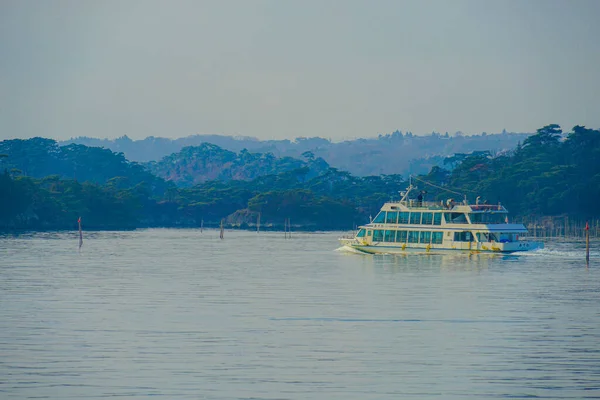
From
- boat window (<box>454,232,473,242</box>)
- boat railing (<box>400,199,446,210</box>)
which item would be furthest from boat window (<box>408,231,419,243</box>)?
boat window (<box>454,232,473,242</box>)

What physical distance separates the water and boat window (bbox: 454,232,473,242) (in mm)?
15383

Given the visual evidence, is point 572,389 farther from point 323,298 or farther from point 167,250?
point 167,250

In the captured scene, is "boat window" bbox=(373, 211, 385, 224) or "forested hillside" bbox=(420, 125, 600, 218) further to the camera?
"forested hillside" bbox=(420, 125, 600, 218)

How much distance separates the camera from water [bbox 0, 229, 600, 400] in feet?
99.5

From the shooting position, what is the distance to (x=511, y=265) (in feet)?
260

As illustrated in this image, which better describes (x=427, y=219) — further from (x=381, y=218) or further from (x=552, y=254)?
(x=552, y=254)

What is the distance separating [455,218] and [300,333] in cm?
5187

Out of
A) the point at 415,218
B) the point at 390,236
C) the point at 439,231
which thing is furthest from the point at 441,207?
the point at 390,236

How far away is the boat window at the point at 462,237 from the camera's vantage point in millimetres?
89438

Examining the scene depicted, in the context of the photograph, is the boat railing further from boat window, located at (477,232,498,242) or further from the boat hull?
boat window, located at (477,232,498,242)

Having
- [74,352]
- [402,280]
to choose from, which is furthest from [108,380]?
[402,280]

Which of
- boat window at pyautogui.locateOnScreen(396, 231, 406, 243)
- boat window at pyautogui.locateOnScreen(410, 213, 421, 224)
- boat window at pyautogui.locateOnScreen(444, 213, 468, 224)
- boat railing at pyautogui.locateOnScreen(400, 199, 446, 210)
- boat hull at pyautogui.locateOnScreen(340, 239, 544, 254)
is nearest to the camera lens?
boat hull at pyautogui.locateOnScreen(340, 239, 544, 254)

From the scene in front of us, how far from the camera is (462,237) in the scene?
8988 centimetres

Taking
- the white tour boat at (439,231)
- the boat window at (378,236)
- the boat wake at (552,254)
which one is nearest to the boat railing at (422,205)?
the white tour boat at (439,231)
